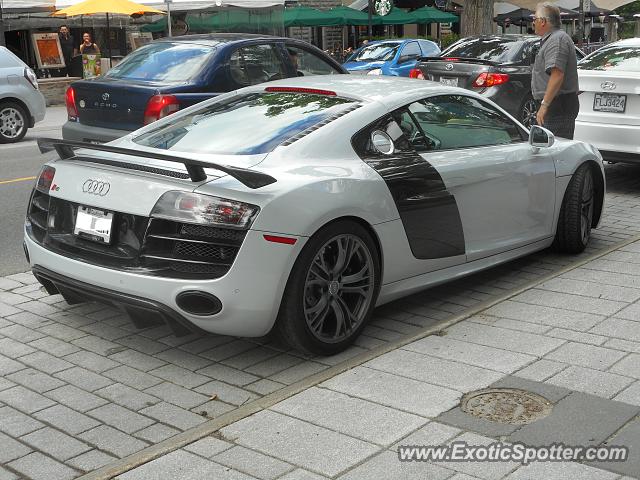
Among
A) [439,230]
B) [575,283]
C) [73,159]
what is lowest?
[575,283]

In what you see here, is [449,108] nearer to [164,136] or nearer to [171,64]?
[164,136]

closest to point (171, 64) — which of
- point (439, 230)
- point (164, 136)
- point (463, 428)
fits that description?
point (164, 136)

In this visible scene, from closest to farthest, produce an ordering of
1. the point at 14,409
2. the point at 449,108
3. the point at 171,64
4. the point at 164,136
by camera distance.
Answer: the point at 14,409 < the point at 164,136 < the point at 449,108 < the point at 171,64

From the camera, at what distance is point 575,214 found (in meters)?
6.84

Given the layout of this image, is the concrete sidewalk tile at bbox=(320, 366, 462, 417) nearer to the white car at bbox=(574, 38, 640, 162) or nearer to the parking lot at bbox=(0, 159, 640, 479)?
the parking lot at bbox=(0, 159, 640, 479)

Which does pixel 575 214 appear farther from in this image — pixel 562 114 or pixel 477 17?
pixel 477 17

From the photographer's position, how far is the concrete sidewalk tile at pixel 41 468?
365 centimetres

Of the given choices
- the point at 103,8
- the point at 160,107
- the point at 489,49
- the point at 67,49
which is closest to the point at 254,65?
the point at 160,107

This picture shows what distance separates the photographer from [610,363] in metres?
4.72

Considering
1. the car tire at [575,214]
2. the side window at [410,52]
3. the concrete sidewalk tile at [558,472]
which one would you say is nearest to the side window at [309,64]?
the car tire at [575,214]

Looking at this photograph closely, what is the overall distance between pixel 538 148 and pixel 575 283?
983 millimetres

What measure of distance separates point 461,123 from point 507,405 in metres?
2.39

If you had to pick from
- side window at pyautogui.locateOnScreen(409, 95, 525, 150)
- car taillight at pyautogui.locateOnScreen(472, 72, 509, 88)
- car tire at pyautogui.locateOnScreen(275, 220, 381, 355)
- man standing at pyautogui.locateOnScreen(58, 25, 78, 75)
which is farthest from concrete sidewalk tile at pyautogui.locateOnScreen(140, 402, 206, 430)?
man standing at pyautogui.locateOnScreen(58, 25, 78, 75)

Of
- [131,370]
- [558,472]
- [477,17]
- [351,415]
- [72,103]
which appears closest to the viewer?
[558,472]
